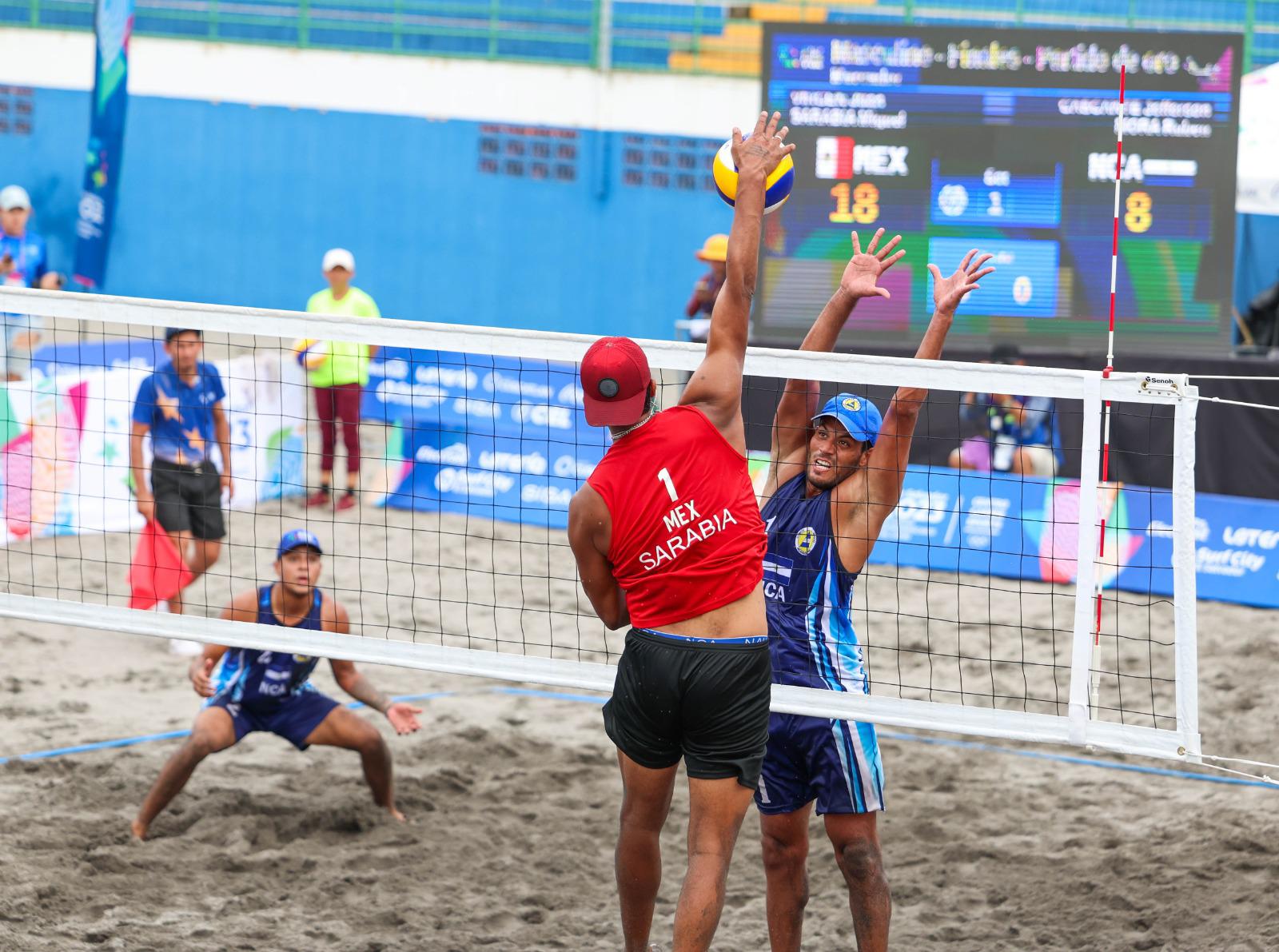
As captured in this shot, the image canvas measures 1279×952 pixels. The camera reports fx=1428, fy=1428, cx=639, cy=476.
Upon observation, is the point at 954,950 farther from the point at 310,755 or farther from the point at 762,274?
the point at 762,274

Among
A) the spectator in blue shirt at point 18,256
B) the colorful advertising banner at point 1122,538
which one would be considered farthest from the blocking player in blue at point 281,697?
the spectator in blue shirt at point 18,256

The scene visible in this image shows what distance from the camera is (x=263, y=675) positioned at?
5.75 m

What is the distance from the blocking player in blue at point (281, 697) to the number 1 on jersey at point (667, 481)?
2291 millimetres

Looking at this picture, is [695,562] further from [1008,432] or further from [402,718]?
[1008,432]

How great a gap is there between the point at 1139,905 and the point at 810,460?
2166 millimetres

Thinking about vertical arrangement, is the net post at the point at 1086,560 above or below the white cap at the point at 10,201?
below

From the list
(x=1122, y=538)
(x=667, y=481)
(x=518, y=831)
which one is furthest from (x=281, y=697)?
(x=1122, y=538)

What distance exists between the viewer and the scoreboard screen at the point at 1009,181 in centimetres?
1009

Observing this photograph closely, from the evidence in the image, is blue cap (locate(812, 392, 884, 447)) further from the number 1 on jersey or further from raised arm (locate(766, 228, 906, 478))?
the number 1 on jersey

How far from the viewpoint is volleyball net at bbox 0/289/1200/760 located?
14.8 feet

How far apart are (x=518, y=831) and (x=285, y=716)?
1062 mm

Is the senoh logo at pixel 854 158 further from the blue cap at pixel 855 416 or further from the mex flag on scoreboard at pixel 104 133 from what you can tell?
the blue cap at pixel 855 416

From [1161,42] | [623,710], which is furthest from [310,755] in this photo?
[1161,42]

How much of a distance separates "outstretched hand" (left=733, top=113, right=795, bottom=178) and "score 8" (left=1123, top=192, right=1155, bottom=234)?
6829 millimetres
